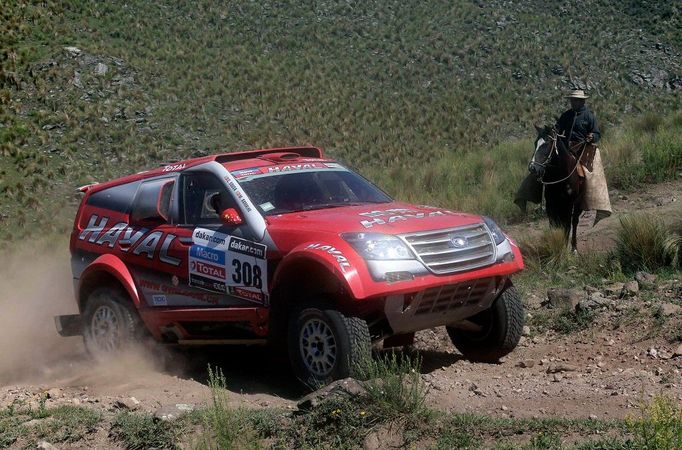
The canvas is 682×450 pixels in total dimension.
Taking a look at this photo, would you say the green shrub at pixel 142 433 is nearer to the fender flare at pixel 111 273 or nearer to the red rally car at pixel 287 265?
the red rally car at pixel 287 265

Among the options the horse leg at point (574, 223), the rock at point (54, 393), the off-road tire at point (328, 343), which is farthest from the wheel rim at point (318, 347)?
the horse leg at point (574, 223)

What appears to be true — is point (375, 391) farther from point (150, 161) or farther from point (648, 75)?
point (648, 75)

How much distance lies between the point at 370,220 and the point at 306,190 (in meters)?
1.15

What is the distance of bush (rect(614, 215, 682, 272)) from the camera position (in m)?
11.0

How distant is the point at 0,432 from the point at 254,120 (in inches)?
1201

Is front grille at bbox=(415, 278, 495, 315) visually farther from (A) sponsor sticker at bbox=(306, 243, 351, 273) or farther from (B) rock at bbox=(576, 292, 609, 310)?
(B) rock at bbox=(576, 292, 609, 310)

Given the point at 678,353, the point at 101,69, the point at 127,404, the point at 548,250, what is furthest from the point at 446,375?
the point at 101,69

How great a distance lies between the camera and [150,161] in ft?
107

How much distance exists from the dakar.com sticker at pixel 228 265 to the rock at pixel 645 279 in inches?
161

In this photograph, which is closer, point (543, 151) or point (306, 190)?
point (306, 190)

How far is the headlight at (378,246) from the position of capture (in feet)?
24.2

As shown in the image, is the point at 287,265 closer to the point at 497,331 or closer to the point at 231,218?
the point at 231,218

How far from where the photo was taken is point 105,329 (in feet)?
31.1

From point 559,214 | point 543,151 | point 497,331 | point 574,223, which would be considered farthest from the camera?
point 559,214
